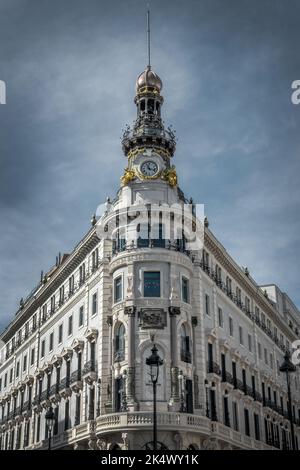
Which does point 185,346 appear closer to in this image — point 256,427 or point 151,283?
point 151,283

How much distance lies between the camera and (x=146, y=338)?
47.0 m

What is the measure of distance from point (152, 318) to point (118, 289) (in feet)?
13.3

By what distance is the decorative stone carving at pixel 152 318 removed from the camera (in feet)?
155

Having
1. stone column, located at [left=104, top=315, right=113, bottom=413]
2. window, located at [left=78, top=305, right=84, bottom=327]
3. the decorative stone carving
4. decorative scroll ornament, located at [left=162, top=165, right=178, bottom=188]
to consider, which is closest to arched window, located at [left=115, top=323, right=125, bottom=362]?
stone column, located at [left=104, top=315, right=113, bottom=413]

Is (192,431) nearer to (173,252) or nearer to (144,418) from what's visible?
(144,418)

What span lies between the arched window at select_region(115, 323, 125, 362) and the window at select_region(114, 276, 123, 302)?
2111 mm

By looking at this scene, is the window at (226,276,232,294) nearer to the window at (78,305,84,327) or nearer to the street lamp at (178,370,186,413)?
the window at (78,305,84,327)

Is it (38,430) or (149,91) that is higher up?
(149,91)

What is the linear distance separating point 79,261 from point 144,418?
18.6 m

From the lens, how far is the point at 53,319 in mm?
63281

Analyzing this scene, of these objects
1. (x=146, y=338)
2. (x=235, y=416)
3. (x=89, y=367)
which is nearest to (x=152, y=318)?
(x=146, y=338)
